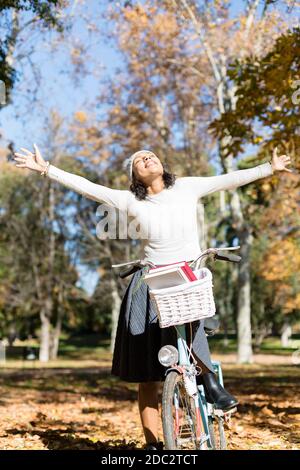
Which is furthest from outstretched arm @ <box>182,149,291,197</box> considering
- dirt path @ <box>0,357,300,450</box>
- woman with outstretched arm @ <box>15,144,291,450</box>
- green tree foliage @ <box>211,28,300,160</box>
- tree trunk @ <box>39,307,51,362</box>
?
tree trunk @ <box>39,307,51,362</box>

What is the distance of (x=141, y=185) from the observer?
3.82 m

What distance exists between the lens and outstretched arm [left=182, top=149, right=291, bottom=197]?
3752mm

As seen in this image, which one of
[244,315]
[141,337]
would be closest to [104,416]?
[141,337]

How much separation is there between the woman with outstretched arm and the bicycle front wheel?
158 mm

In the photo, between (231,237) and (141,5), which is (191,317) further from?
(231,237)

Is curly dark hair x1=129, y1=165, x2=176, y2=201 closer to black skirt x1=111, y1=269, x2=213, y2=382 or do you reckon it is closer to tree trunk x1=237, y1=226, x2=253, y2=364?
black skirt x1=111, y1=269, x2=213, y2=382

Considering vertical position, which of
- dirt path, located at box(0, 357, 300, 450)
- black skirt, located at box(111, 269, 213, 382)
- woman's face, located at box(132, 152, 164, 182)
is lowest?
dirt path, located at box(0, 357, 300, 450)

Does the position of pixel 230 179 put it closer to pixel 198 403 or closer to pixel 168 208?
pixel 168 208

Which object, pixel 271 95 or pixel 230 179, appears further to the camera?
pixel 271 95

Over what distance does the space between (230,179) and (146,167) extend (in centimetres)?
50

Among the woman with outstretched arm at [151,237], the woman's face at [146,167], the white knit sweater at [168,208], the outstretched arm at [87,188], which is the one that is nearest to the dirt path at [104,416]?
the woman with outstretched arm at [151,237]

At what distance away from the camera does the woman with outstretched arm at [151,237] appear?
144 inches

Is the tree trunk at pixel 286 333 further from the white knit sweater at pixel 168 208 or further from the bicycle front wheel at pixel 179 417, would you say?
the bicycle front wheel at pixel 179 417
